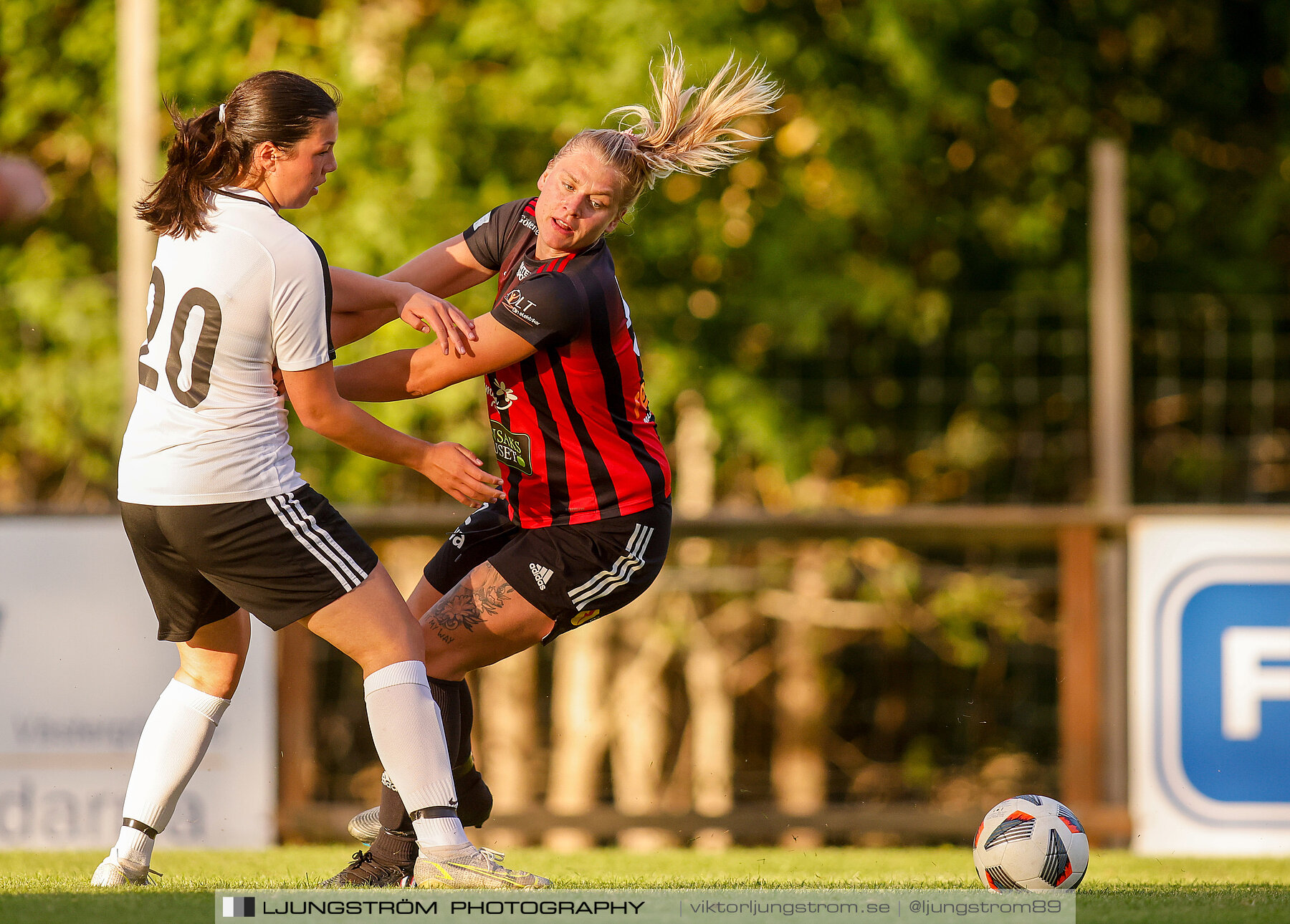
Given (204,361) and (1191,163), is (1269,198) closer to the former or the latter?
(1191,163)

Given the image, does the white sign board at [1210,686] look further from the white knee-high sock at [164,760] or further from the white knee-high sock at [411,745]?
the white knee-high sock at [164,760]

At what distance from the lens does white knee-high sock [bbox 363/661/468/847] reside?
3629mm

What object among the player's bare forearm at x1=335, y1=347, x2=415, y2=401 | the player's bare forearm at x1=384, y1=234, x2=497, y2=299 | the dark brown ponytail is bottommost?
the player's bare forearm at x1=335, y1=347, x2=415, y2=401

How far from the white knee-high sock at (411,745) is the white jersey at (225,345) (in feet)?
1.80

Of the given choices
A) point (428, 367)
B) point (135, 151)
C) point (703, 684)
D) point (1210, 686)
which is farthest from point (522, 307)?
point (703, 684)

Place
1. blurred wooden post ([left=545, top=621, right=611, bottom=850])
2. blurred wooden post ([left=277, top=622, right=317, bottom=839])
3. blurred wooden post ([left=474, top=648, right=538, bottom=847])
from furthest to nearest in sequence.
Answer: blurred wooden post ([left=474, top=648, right=538, bottom=847]), blurred wooden post ([left=545, top=621, right=611, bottom=850]), blurred wooden post ([left=277, top=622, right=317, bottom=839])

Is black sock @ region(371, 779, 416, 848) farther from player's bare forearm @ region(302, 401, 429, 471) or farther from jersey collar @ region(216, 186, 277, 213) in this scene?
jersey collar @ region(216, 186, 277, 213)

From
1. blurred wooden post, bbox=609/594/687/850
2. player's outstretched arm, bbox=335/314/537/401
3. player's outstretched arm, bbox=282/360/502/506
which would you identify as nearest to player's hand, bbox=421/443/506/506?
player's outstretched arm, bbox=282/360/502/506

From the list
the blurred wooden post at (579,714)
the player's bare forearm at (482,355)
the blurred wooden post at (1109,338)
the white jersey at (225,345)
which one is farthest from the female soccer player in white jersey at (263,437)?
the blurred wooden post at (579,714)

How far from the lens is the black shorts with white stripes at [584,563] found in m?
3.96

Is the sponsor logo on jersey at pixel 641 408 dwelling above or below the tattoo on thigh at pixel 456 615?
above

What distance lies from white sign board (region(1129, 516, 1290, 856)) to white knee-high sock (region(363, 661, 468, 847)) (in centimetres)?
415

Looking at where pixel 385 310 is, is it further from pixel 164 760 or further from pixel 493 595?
pixel 164 760

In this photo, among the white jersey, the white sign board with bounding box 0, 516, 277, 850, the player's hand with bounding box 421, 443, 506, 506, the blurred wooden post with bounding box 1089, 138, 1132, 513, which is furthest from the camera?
the blurred wooden post with bounding box 1089, 138, 1132, 513
